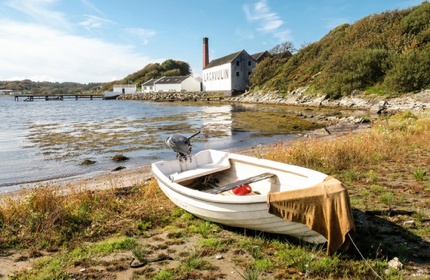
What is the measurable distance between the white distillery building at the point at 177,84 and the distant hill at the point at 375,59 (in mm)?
34980

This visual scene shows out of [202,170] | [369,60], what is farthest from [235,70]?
[202,170]

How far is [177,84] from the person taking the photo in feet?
308

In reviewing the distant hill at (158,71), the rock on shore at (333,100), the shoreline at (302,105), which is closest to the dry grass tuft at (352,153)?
the shoreline at (302,105)

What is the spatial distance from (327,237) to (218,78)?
73083 mm

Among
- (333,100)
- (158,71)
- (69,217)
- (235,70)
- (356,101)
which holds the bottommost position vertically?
(69,217)

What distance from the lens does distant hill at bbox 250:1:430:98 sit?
1312 inches

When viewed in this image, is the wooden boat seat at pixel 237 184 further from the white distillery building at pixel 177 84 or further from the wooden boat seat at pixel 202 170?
the white distillery building at pixel 177 84

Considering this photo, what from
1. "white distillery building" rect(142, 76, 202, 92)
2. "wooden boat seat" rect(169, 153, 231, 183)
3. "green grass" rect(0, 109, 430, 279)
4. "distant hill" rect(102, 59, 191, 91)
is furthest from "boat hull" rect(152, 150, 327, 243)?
"distant hill" rect(102, 59, 191, 91)

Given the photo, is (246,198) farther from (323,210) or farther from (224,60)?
(224,60)

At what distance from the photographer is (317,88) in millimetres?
47125

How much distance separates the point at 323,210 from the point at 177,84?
301 feet

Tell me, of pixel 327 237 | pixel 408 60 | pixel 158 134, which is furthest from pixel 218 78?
pixel 327 237

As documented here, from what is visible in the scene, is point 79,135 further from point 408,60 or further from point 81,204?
point 408,60

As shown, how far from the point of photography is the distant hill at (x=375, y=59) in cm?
3331
